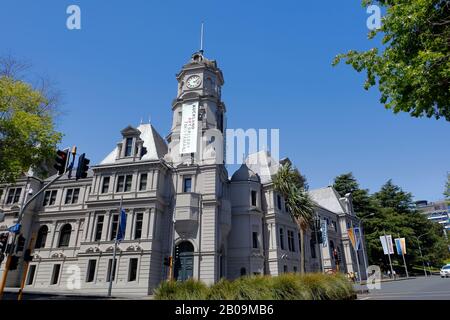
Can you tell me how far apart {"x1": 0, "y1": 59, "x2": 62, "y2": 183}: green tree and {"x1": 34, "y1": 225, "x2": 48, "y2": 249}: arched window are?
57.0 feet

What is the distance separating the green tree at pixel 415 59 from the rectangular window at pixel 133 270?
2867cm

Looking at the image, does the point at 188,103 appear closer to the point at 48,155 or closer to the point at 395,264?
the point at 48,155

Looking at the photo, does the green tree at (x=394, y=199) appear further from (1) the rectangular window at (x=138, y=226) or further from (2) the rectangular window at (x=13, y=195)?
(2) the rectangular window at (x=13, y=195)

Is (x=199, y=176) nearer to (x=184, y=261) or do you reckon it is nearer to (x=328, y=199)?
(x=184, y=261)

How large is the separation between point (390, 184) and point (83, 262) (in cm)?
6800

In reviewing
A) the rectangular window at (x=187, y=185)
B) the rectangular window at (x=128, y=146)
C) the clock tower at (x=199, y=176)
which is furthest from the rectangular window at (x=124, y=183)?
the rectangular window at (x=187, y=185)

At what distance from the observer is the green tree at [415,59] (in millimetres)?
11461

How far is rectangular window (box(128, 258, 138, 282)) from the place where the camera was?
3196 cm

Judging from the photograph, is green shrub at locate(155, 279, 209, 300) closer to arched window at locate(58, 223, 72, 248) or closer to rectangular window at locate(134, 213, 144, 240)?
rectangular window at locate(134, 213, 144, 240)

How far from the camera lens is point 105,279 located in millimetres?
31672

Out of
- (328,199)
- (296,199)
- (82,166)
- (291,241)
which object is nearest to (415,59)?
(82,166)

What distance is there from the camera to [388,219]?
209 feet

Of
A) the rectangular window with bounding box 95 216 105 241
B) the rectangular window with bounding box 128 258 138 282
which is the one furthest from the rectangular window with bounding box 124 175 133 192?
the rectangular window with bounding box 128 258 138 282
